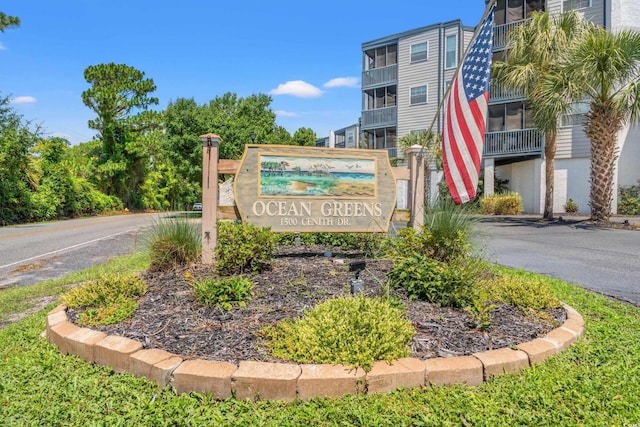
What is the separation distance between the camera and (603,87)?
1314cm

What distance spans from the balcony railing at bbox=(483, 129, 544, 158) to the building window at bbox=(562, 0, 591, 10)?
6.61 m

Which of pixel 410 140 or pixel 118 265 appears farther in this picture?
pixel 410 140

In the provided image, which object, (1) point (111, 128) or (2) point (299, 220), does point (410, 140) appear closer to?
(2) point (299, 220)

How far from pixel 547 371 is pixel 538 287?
1481mm

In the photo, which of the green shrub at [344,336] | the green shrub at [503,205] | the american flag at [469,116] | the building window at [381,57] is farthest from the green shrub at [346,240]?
the building window at [381,57]

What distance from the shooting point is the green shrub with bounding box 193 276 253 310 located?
11.2ft

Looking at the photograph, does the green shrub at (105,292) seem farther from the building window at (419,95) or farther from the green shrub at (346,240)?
the building window at (419,95)

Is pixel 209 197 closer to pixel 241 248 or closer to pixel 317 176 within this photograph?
pixel 241 248

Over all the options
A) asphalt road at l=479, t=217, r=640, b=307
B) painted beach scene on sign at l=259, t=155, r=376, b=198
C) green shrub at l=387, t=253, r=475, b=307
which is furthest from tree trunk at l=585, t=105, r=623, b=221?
green shrub at l=387, t=253, r=475, b=307

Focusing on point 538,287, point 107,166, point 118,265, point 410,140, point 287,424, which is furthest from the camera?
point 107,166

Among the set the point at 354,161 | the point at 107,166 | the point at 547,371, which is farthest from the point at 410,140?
the point at 107,166

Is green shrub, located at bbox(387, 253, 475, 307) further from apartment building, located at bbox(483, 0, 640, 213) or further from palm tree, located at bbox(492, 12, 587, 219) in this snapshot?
apartment building, located at bbox(483, 0, 640, 213)

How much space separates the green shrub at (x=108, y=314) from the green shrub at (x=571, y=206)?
22097 mm

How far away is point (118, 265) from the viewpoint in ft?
22.7
